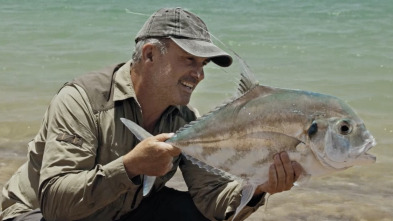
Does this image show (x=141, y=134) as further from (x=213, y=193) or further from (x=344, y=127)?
(x=344, y=127)

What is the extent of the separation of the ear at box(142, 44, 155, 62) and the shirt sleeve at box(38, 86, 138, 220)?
1.23 feet

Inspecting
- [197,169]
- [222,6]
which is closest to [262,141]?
[197,169]

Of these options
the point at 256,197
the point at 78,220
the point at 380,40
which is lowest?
the point at 380,40

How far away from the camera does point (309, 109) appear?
2750 mm

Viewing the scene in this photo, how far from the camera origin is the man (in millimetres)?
3230

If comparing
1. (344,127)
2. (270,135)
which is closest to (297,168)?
(270,135)

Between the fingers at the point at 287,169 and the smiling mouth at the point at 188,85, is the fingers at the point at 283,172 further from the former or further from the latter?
the smiling mouth at the point at 188,85

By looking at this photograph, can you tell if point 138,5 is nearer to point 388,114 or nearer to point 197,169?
point 388,114

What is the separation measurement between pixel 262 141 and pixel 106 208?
44.3 inches

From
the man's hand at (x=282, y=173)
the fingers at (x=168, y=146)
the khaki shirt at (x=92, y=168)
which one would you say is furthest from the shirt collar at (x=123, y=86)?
the man's hand at (x=282, y=173)

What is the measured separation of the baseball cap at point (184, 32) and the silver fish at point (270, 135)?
0.52m

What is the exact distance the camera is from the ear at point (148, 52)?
3.49 meters

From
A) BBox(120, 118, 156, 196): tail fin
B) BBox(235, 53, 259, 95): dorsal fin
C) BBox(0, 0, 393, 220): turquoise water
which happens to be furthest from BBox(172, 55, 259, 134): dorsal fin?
BBox(120, 118, 156, 196): tail fin

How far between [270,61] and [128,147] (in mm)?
9507
